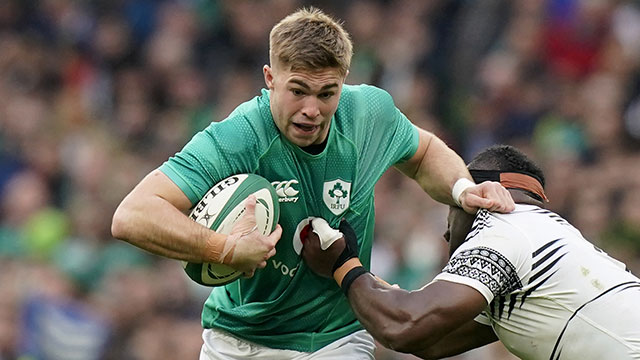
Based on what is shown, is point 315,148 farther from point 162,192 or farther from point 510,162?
point 510,162

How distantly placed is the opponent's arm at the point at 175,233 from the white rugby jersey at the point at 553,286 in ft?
3.08

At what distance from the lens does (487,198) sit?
588 cm

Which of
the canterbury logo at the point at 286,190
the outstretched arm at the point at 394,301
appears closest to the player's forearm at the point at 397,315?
the outstretched arm at the point at 394,301

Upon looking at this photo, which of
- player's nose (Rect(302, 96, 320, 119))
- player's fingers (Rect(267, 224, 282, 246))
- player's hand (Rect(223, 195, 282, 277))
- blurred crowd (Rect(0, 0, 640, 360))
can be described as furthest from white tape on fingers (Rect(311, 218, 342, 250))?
blurred crowd (Rect(0, 0, 640, 360))

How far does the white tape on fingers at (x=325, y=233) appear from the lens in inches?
235

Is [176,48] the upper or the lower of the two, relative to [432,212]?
upper

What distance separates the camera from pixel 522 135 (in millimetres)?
11469

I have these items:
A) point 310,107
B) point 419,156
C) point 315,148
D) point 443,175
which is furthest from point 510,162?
point 310,107

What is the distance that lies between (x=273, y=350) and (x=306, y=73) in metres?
1.53

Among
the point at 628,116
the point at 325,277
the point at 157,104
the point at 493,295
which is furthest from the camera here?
the point at 157,104

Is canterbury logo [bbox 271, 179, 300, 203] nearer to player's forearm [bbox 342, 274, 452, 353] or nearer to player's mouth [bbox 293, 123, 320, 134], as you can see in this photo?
player's mouth [bbox 293, 123, 320, 134]

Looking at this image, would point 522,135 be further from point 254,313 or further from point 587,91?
point 254,313

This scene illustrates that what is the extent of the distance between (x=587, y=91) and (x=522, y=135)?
2.45 feet

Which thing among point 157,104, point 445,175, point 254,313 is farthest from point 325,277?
point 157,104
